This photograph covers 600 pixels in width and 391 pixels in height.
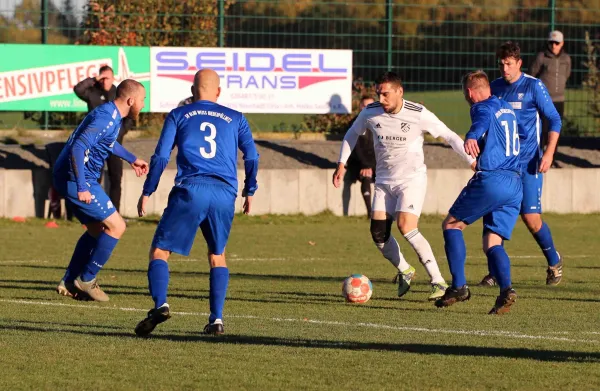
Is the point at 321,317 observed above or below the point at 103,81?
A: below

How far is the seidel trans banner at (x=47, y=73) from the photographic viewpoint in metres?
21.1

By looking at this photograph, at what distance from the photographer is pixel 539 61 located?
19.8 meters

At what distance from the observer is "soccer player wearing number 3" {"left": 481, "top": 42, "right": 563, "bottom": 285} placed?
11.8 meters

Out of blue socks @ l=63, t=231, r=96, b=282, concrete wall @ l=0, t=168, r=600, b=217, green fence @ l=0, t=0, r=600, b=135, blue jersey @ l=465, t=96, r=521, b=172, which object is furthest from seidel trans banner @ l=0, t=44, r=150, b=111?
blue jersey @ l=465, t=96, r=521, b=172

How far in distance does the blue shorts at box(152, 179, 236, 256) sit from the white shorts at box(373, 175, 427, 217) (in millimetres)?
2775

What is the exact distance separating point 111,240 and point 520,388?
16.4ft

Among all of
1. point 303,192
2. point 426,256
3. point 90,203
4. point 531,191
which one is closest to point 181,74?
point 303,192

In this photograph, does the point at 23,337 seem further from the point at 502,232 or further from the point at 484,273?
the point at 484,273

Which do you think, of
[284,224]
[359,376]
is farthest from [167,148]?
[284,224]

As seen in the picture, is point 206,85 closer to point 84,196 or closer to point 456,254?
point 84,196

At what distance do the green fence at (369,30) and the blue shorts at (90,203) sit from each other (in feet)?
33.8

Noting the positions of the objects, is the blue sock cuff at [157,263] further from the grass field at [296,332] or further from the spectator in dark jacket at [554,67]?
the spectator in dark jacket at [554,67]

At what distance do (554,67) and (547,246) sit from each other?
8256 mm

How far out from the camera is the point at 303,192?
21.0 m
